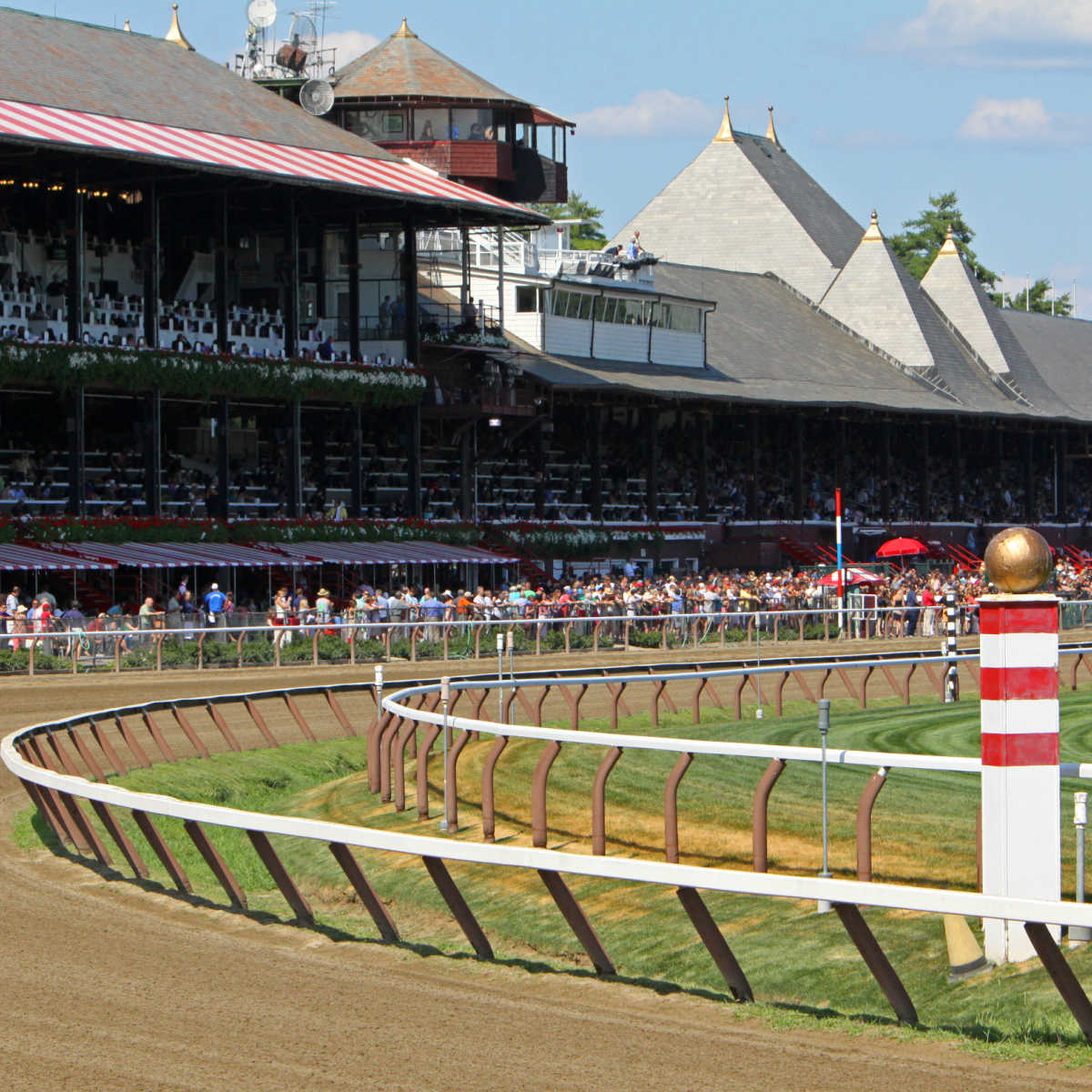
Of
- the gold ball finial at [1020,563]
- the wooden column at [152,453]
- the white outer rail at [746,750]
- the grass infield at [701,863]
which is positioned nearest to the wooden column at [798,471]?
the wooden column at [152,453]

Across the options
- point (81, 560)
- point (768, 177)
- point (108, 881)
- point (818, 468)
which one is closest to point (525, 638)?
point (81, 560)

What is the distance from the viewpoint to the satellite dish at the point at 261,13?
54000mm

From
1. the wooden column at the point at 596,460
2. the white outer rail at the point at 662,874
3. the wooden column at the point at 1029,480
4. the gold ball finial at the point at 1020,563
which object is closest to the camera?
the white outer rail at the point at 662,874

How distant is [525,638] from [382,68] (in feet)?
88.7

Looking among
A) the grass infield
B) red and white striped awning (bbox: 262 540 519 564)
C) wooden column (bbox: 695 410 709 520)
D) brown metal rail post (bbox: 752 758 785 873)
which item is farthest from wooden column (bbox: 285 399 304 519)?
brown metal rail post (bbox: 752 758 785 873)

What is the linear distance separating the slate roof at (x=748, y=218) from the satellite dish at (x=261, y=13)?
25385 millimetres


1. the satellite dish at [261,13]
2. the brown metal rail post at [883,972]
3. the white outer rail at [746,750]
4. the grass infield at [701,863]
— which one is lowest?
the grass infield at [701,863]

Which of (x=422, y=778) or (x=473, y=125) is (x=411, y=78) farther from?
(x=422, y=778)

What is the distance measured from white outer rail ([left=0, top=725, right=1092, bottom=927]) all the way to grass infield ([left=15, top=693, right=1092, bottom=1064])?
434mm

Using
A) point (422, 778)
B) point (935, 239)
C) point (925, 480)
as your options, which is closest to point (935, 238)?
point (935, 239)

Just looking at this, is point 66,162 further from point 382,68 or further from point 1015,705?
point 1015,705

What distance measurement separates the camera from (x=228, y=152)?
4078 cm

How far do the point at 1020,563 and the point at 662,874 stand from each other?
2.01 meters

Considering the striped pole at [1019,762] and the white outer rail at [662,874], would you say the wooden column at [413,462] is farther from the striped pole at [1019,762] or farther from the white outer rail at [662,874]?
the striped pole at [1019,762]
